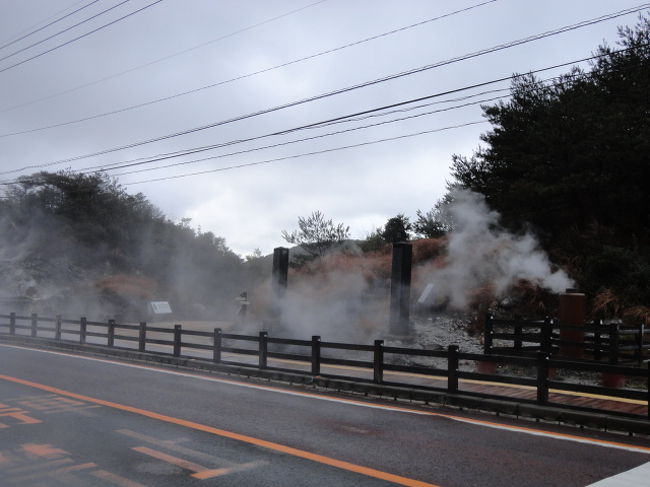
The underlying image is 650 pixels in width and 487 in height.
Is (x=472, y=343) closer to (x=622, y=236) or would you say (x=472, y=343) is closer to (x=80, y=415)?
(x=622, y=236)

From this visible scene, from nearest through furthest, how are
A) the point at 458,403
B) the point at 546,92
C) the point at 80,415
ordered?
1. the point at 80,415
2. the point at 458,403
3. the point at 546,92

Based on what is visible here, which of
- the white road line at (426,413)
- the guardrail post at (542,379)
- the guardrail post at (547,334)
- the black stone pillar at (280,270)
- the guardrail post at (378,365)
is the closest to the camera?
the white road line at (426,413)

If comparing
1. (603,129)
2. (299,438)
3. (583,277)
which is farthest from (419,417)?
(603,129)

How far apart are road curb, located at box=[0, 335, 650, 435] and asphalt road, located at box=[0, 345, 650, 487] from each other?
31cm

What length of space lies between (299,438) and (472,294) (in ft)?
49.5

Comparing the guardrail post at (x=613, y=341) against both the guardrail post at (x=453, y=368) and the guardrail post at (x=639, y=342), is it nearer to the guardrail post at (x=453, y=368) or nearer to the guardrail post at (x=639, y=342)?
the guardrail post at (x=639, y=342)

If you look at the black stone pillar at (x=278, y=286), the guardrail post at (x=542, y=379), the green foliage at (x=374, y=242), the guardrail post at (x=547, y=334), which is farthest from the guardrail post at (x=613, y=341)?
the green foliage at (x=374, y=242)

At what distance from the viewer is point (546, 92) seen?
2547cm

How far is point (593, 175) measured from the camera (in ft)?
64.3

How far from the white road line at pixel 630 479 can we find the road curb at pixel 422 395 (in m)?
1.68

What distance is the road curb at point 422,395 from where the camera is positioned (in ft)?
23.3

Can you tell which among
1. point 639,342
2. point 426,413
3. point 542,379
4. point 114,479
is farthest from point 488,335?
point 114,479

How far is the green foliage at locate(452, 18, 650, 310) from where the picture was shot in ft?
62.9

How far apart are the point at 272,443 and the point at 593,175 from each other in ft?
56.7
